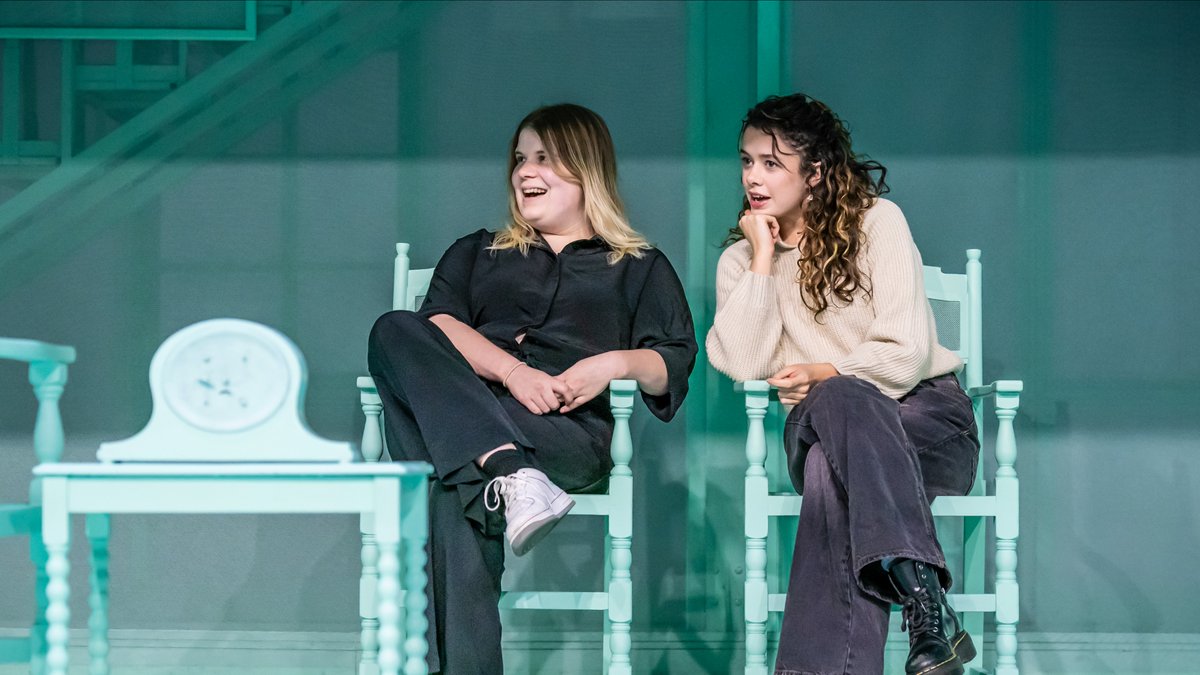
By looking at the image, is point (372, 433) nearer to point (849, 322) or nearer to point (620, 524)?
point (620, 524)

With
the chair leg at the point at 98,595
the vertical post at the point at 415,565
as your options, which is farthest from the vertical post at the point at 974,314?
the chair leg at the point at 98,595

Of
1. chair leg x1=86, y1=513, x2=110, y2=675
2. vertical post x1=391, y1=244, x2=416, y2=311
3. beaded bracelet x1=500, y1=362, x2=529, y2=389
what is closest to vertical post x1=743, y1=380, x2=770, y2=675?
beaded bracelet x1=500, y1=362, x2=529, y2=389

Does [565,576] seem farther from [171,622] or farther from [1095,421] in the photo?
[1095,421]

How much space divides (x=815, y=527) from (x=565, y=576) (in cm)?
103

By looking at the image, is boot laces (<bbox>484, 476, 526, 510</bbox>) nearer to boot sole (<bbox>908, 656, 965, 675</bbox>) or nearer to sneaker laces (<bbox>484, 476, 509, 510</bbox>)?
sneaker laces (<bbox>484, 476, 509, 510</bbox>)

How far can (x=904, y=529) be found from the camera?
2238 millimetres

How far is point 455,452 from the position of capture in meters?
2.33

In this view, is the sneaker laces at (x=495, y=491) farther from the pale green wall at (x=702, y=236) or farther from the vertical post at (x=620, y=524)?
the pale green wall at (x=702, y=236)

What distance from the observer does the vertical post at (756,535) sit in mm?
2547

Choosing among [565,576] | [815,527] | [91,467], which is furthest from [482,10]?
[91,467]

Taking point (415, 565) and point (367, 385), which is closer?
point (415, 565)

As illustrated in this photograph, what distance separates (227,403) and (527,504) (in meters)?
0.58

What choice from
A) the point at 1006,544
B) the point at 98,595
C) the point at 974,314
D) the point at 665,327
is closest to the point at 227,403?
the point at 98,595

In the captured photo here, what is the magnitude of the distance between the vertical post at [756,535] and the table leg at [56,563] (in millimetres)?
1287
